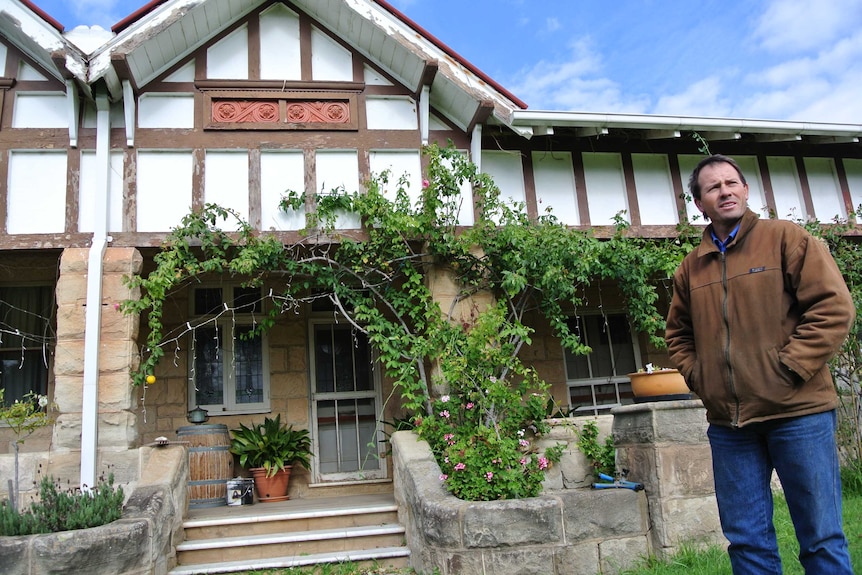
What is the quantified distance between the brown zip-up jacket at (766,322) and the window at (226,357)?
634cm

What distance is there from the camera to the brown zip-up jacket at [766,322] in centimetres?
238

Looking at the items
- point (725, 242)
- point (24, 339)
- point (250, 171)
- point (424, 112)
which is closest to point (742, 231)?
point (725, 242)

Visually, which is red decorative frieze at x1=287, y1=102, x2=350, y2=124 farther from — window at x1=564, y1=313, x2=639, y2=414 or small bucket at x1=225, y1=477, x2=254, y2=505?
window at x1=564, y1=313, x2=639, y2=414

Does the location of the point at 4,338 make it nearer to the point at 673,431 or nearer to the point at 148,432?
the point at 148,432

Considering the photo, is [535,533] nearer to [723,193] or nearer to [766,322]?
[766,322]

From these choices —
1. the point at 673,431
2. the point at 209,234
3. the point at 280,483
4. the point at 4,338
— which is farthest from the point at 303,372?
the point at 673,431

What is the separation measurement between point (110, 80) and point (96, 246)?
1.59 m

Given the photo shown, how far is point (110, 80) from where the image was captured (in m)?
6.59

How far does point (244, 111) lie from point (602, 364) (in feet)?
18.1

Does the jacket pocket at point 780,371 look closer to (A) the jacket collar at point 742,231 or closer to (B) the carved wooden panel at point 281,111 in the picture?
(A) the jacket collar at point 742,231

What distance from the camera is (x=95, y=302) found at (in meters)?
6.36

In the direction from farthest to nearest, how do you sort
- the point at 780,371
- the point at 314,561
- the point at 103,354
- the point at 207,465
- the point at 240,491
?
the point at 240,491
the point at 207,465
the point at 103,354
the point at 314,561
the point at 780,371

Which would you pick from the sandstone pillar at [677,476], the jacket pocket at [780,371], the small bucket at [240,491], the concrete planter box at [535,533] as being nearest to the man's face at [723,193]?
the jacket pocket at [780,371]

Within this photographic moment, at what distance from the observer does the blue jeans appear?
235 cm
